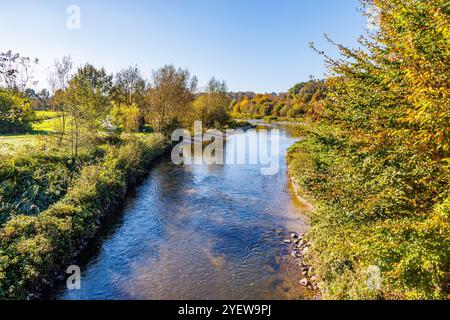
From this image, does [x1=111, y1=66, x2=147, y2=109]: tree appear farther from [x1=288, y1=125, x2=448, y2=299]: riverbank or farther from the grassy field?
[x1=288, y1=125, x2=448, y2=299]: riverbank

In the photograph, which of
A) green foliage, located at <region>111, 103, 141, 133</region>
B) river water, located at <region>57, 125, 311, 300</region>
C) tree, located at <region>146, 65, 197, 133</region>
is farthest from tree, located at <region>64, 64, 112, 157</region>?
tree, located at <region>146, 65, 197, 133</region>

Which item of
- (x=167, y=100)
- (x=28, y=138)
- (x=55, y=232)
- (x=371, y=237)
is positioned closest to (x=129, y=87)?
(x=167, y=100)

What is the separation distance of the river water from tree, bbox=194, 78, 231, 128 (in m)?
Result: 32.8

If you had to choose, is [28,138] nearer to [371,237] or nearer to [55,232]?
[55,232]

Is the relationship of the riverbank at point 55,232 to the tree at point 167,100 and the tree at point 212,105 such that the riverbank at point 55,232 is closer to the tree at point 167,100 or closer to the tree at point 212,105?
the tree at point 167,100

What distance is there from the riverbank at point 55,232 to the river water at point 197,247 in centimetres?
73

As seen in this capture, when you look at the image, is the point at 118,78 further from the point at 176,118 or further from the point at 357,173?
the point at 357,173

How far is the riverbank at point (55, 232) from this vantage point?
8.37m

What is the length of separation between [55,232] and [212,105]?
44383 mm

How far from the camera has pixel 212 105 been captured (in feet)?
173

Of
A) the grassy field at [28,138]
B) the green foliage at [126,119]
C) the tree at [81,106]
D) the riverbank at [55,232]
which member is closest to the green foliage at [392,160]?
the riverbank at [55,232]

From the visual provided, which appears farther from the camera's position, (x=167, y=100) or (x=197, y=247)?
(x=167, y=100)
